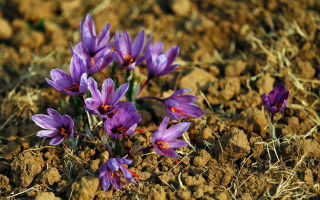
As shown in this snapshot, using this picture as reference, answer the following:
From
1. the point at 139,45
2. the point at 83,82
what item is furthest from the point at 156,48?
the point at 83,82

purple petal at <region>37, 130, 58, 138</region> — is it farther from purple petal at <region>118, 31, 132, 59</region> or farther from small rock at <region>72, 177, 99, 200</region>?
purple petal at <region>118, 31, 132, 59</region>

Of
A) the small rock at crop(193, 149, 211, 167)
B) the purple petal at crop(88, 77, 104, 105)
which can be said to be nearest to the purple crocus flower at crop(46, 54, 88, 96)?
the purple petal at crop(88, 77, 104, 105)

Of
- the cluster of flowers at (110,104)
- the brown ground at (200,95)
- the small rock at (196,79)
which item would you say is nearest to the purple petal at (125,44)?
the cluster of flowers at (110,104)

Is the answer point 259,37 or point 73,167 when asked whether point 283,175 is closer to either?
point 73,167

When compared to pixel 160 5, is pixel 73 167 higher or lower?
lower

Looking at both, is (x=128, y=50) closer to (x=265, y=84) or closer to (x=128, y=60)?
(x=128, y=60)

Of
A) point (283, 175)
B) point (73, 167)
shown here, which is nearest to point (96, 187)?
point (73, 167)
